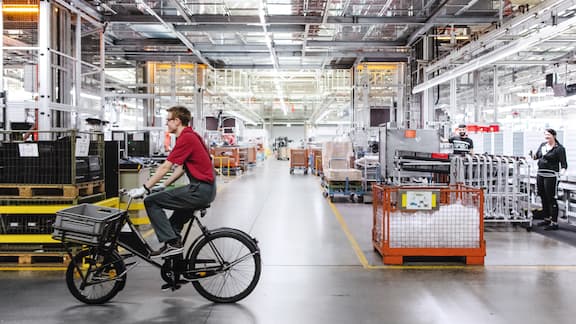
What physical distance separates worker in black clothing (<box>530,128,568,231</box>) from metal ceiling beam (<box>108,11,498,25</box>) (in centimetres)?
411

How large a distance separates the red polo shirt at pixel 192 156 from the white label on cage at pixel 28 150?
100 inches

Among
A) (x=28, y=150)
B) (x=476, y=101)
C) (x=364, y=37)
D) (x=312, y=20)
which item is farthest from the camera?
(x=476, y=101)

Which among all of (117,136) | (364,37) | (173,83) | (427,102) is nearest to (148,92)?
(173,83)

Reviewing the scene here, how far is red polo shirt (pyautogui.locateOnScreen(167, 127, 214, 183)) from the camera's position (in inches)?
165

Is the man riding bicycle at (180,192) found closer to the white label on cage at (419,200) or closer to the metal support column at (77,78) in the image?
the white label on cage at (419,200)

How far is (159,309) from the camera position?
429 centimetres

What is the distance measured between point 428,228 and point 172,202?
11.4ft

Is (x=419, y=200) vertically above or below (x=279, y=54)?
below

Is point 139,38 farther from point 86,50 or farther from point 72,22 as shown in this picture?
point 72,22

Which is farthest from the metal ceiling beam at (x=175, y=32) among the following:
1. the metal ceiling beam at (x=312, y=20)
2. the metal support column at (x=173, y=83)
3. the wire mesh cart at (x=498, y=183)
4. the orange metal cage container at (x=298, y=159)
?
the orange metal cage container at (x=298, y=159)

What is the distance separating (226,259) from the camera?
440 centimetres

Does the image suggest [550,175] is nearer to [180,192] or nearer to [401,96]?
[180,192]

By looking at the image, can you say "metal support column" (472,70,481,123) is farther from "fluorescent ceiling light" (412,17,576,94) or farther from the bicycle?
the bicycle

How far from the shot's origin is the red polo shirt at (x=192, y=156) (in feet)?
13.7
